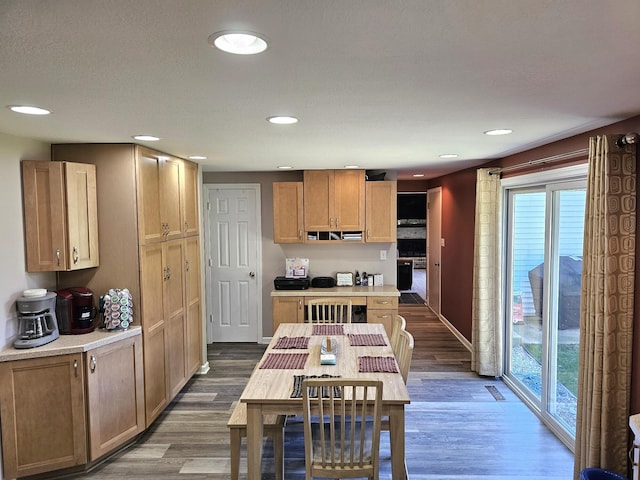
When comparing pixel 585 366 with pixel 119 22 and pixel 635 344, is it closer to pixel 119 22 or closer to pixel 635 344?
pixel 635 344

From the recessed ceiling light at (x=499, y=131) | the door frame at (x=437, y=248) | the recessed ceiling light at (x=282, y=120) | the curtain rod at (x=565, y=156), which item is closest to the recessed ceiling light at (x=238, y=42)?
the recessed ceiling light at (x=282, y=120)

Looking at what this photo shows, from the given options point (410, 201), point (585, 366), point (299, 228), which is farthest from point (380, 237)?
point (410, 201)

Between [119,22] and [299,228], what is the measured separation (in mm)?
4107

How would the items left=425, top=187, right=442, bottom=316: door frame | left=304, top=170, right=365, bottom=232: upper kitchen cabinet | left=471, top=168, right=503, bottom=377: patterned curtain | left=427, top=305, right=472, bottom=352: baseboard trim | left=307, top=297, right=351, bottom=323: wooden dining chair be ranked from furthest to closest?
left=425, top=187, right=442, bottom=316: door frame < left=427, top=305, right=472, bottom=352: baseboard trim < left=304, top=170, right=365, bottom=232: upper kitchen cabinet < left=471, top=168, right=503, bottom=377: patterned curtain < left=307, top=297, right=351, bottom=323: wooden dining chair

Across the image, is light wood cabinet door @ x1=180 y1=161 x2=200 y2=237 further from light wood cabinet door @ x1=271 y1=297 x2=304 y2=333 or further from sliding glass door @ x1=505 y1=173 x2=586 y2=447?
sliding glass door @ x1=505 y1=173 x2=586 y2=447

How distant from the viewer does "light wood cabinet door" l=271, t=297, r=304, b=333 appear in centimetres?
501

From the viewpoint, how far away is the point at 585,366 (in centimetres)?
248

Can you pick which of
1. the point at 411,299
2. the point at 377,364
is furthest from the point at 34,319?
the point at 411,299

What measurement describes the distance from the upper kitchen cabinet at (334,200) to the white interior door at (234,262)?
86 centimetres

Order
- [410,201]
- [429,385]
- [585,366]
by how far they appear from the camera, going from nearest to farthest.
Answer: [585,366], [429,385], [410,201]

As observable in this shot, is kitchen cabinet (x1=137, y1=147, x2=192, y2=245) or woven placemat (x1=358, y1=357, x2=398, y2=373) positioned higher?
kitchen cabinet (x1=137, y1=147, x2=192, y2=245)

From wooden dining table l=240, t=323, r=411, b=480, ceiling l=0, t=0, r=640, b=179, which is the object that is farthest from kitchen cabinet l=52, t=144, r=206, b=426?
wooden dining table l=240, t=323, r=411, b=480

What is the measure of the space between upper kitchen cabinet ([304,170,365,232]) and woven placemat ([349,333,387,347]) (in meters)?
1.85

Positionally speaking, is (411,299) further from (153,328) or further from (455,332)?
(153,328)
